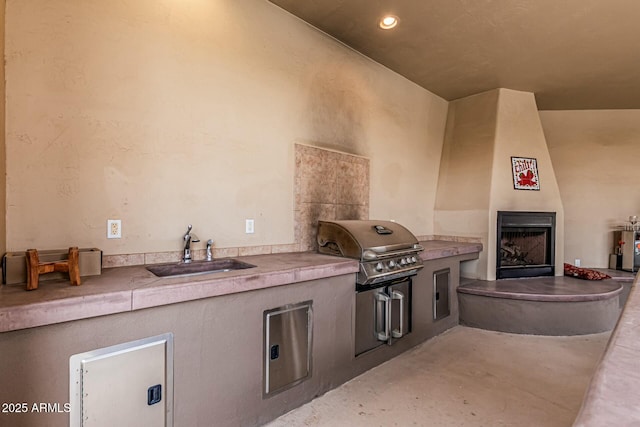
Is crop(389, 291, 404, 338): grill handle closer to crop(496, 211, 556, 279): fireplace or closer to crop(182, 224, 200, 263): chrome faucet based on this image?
crop(182, 224, 200, 263): chrome faucet

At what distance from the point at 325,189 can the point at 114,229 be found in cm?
174

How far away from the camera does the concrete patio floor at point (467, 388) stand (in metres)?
2.00

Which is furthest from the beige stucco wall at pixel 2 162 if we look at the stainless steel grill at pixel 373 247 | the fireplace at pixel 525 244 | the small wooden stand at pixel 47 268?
the fireplace at pixel 525 244

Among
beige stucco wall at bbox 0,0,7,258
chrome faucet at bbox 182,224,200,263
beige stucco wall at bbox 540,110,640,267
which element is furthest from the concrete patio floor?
beige stucco wall at bbox 540,110,640,267

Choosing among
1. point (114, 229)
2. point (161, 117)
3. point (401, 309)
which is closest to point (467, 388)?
point (401, 309)

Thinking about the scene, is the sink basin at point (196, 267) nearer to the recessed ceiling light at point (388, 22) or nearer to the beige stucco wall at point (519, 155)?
the recessed ceiling light at point (388, 22)

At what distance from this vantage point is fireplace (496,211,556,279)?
4070mm

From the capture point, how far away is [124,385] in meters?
1.41

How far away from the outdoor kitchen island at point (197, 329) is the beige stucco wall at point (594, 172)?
4.56 m

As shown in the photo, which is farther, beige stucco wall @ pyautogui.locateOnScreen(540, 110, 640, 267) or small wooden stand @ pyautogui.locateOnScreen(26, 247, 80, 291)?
beige stucco wall @ pyautogui.locateOnScreen(540, 110, 640, 267)

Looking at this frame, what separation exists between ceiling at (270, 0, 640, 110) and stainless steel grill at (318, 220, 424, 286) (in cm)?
179

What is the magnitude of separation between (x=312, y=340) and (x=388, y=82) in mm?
3034

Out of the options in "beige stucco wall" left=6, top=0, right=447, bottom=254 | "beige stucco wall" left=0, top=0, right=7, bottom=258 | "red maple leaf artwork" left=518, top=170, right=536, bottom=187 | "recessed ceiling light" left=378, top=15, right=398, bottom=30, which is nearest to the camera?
"beige stucco wall" left=0, top=0, right=7, bottom=258

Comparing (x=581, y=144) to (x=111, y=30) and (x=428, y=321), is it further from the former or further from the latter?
(x=111, y=30)
